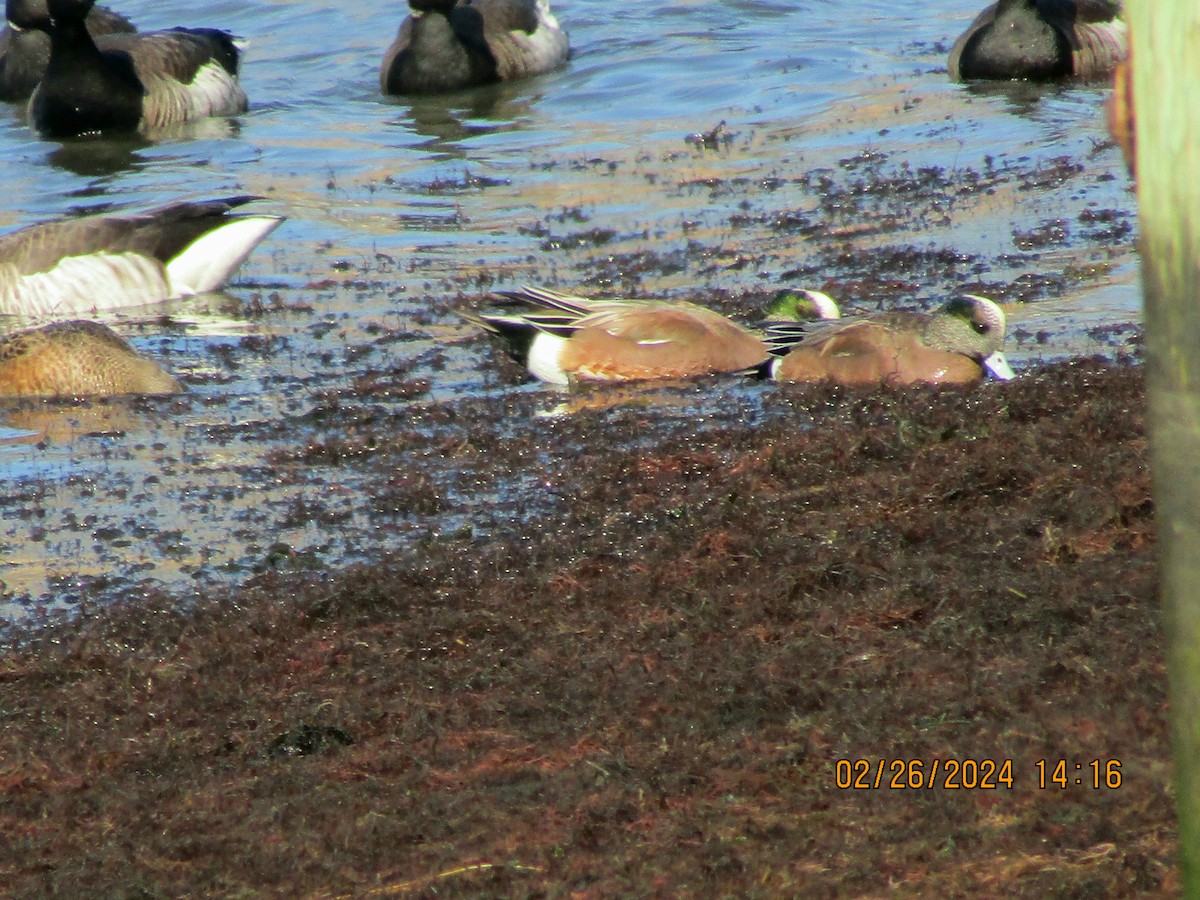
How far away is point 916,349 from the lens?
823 centimetres

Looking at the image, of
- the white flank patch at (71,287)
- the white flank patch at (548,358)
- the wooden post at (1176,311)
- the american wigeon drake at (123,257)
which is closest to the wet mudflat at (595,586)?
the white flank patch at (548,358)

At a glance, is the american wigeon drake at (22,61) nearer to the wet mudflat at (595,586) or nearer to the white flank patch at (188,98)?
the white flank patch at (188,98)

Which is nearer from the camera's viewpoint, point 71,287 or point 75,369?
point 75,369

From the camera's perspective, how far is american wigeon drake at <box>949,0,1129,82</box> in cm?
1767

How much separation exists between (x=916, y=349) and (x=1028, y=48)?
10.6 m

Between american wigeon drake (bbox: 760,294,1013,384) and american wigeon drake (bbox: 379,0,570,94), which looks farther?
american wigeon drake (bbox: 379,0,570,94)

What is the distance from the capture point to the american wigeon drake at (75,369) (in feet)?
29.5

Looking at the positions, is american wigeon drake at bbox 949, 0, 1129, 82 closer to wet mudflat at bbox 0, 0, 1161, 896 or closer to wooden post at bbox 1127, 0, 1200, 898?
wet mudflat at bbox 0, 0, 1161, 896

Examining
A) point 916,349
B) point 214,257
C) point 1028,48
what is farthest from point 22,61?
point 916,349

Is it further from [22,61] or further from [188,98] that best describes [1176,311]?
[22,61]

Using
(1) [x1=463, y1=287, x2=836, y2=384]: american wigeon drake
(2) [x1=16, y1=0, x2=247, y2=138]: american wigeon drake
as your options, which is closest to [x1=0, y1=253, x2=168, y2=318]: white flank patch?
(1) [x1=463, y1=287, x2=836, y2=384]: american wigeon drake

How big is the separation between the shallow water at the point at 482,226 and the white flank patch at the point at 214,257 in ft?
0.64

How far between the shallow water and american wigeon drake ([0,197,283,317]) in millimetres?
258

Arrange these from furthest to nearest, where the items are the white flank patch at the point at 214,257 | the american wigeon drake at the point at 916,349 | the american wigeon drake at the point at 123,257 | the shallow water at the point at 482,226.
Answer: the white flank patch at the point at 214,257
the american wigeon drake at the point at 123,257
the american wigeon drake at the point at 916,349
the shallow water at the point at 482,226
